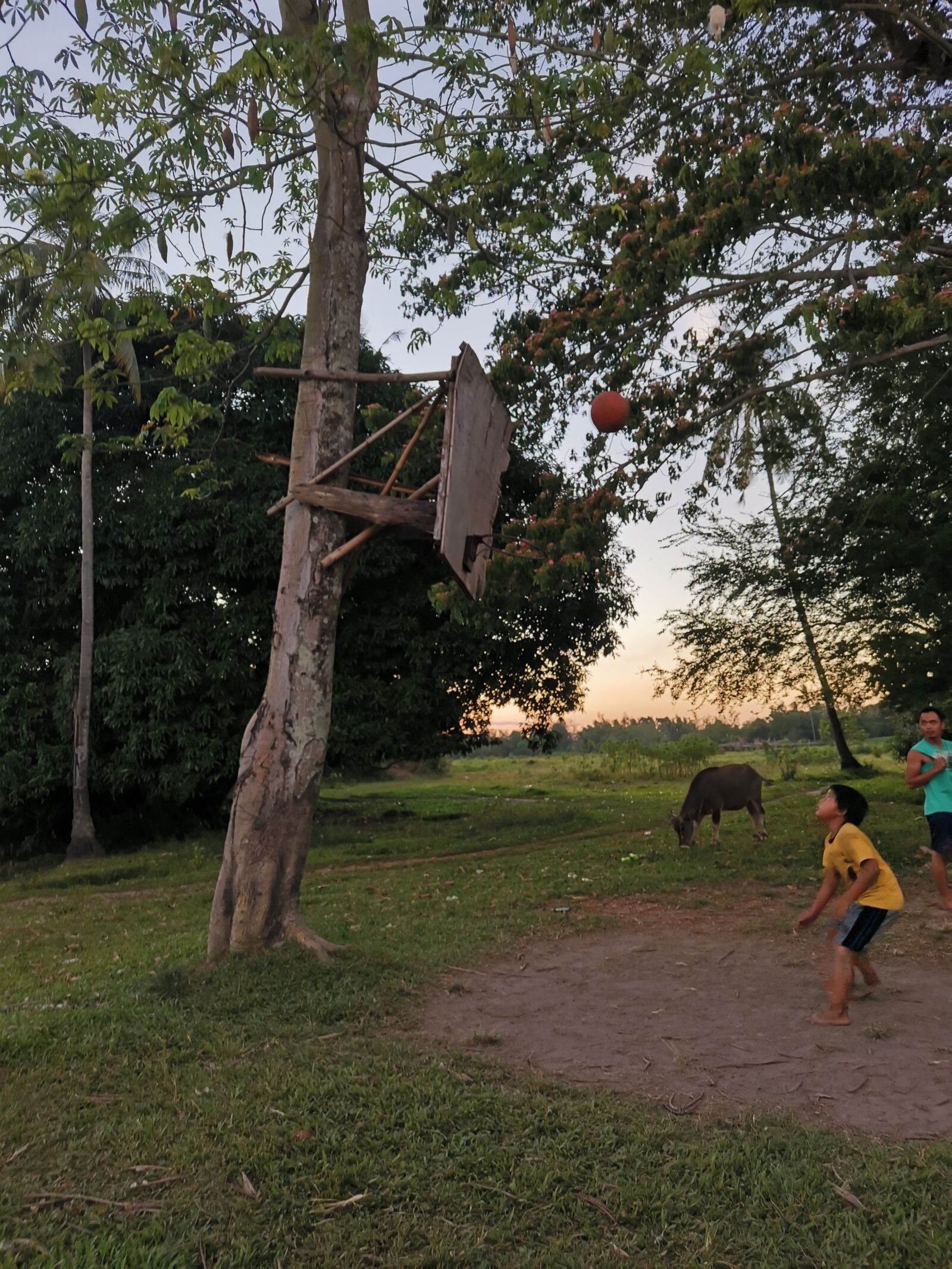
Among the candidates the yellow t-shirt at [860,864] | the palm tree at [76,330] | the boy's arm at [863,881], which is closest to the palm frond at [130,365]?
the palm tree at [76,330]

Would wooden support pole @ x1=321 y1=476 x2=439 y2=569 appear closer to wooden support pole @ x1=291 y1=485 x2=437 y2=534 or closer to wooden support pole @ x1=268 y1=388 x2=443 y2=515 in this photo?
wooden support pole @ x1=291 y1=485 x2=437 y2=534

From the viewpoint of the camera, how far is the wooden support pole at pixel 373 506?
7.68 m

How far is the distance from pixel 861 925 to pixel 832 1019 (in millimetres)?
635

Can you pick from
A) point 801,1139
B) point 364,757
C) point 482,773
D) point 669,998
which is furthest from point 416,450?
point 482,773

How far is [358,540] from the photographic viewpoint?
7684mm

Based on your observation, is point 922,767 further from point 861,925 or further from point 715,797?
point 715,797

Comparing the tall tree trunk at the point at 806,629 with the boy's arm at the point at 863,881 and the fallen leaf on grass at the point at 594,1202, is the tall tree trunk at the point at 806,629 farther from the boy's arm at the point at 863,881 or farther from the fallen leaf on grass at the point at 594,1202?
the fallen leaf on grass at the point at 594,1202

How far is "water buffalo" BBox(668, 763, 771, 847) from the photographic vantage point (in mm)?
14086

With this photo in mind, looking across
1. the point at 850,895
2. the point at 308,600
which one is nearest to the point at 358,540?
→ the point at 308,600

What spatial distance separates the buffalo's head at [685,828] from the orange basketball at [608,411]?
22.2 ft

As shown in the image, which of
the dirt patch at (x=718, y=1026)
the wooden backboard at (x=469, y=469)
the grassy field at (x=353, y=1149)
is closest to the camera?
the grassy field at (x=353, y=1149)

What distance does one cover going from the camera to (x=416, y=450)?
13477mm

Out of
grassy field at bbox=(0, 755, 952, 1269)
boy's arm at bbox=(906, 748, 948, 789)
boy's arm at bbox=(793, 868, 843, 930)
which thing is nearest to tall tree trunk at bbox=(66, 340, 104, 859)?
grassy field at bbox=(0, 755, 952, 1269)

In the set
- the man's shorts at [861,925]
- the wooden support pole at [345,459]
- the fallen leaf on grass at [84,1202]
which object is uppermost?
the wooden support pole at [345,459]
